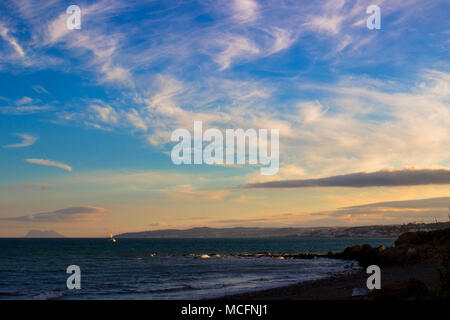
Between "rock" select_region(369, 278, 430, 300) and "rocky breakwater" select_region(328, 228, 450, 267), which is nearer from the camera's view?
"rock" select_region(369, 278, 430, 300)

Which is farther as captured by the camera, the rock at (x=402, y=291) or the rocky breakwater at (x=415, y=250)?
the rocky breakwater at (x=415, y=250)

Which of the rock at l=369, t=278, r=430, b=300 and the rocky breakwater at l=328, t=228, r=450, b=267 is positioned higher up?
the rock at l=369, t=278, r=430, b=300

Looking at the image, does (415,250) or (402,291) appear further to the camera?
(415,250)

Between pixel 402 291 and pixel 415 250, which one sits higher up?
pixel 402 291

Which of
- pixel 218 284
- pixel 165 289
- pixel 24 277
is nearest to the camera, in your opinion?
pixel 165 289

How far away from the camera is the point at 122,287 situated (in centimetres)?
3353

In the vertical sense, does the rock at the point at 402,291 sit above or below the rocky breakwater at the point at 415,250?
above
